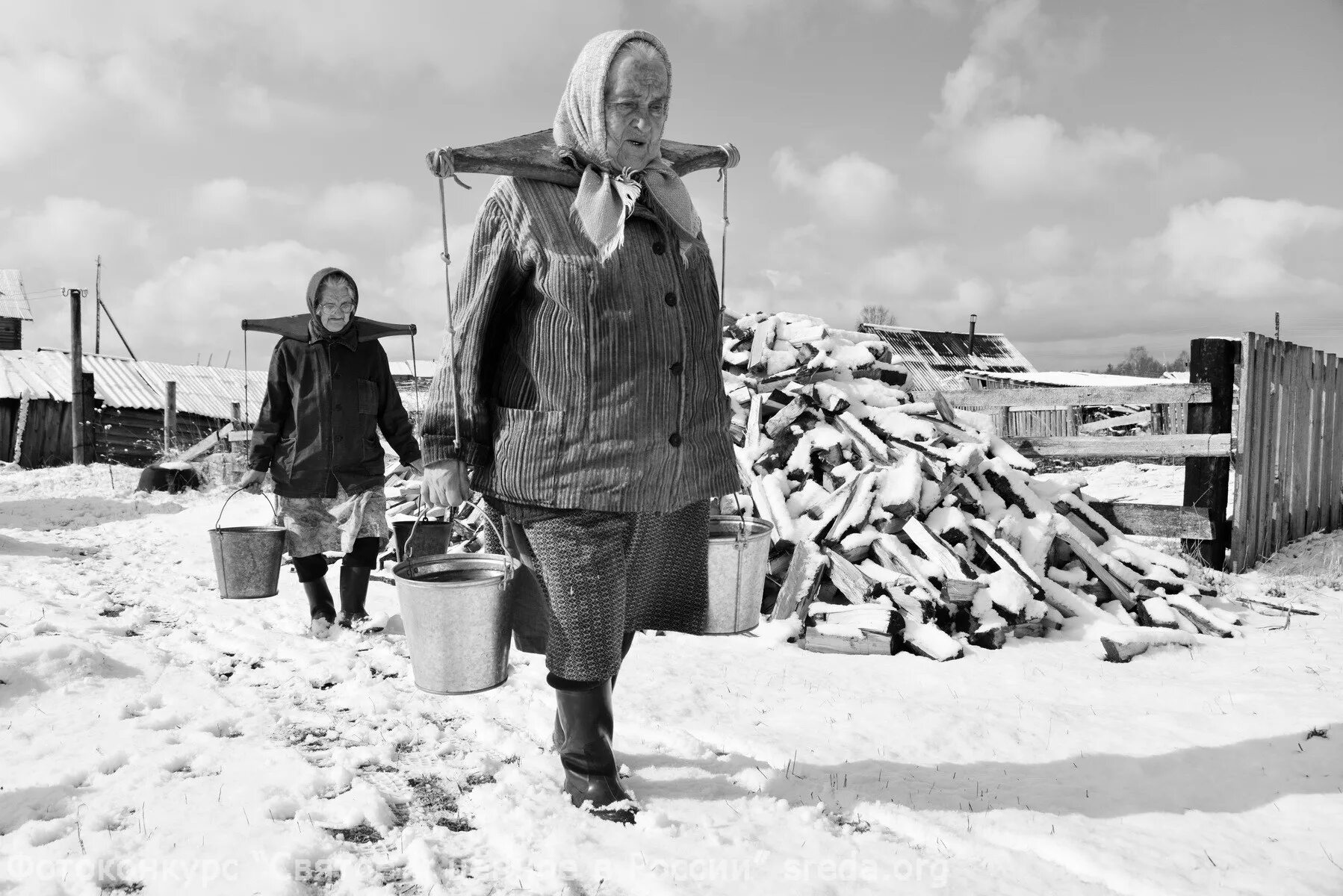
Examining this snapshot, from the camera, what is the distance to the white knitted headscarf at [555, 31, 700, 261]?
2.51 metres

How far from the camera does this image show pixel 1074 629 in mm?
5695

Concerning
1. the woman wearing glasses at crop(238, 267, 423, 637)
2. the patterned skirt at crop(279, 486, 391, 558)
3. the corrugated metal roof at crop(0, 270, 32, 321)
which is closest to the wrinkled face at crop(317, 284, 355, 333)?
the woman wearing glasses at crop(238, 267, 423, 637)

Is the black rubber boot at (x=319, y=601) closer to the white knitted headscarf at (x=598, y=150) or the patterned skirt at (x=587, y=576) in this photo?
the patterned skirt at (x=587, y=576)

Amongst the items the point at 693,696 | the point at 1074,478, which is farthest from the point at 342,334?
the point at 1074,478

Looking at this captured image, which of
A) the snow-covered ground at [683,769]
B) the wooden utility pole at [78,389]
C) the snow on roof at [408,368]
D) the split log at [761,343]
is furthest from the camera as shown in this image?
the snow on roof at [408,368]

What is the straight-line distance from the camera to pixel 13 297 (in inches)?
1193

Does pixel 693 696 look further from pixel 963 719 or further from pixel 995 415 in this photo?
pixel 995 415

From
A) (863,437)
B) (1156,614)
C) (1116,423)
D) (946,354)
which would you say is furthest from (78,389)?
(946,354)

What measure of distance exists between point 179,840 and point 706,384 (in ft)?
6.70

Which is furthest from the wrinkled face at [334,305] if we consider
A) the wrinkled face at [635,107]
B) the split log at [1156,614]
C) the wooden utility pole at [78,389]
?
the wooden utility pole at [78,389]

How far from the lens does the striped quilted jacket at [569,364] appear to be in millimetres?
2547

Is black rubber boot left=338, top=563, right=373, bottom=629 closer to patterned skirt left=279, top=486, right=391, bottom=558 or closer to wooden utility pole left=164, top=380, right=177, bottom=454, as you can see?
patterned skirt left=279, top=486, right=391, bottom=558

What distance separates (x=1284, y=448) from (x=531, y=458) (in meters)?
8.02

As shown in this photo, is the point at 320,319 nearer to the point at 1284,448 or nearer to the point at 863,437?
the point at 863,437
